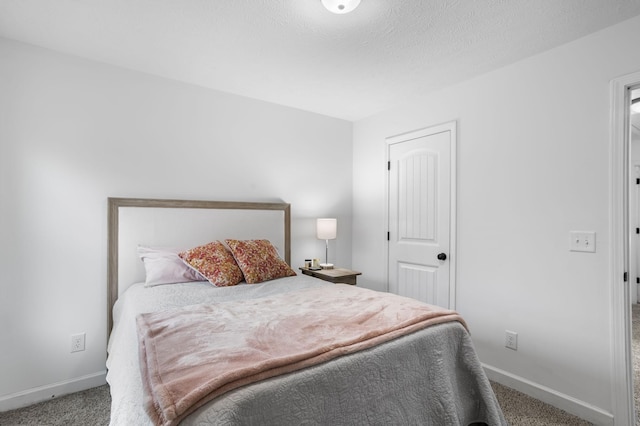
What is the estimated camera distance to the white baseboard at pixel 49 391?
6.97ft

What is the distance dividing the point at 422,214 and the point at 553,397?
1660mm

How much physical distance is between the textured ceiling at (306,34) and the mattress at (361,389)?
5.61 ft

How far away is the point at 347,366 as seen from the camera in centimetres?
120

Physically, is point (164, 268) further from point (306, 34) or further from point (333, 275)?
point (306, 34)

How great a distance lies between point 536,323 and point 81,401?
322cm

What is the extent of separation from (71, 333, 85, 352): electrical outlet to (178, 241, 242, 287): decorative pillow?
89cm

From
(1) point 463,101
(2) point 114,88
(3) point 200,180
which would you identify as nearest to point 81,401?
(3) point 200,180

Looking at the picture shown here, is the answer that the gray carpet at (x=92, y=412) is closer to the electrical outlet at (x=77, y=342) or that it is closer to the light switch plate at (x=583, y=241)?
the electrical outlet at (x=77, y=342)

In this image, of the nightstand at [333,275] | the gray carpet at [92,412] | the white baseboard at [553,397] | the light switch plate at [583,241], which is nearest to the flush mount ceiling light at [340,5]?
the light switch plate at [583,241]

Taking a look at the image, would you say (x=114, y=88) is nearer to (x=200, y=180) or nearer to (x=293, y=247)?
(x=200, y=180)

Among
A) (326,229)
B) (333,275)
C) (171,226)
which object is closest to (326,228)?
(326,229)

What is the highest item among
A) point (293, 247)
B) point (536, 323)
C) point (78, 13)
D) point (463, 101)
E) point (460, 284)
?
point (78, 13)

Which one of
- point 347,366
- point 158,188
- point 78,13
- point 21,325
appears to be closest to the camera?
point 347,366

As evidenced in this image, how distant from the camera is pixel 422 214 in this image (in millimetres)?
3125
